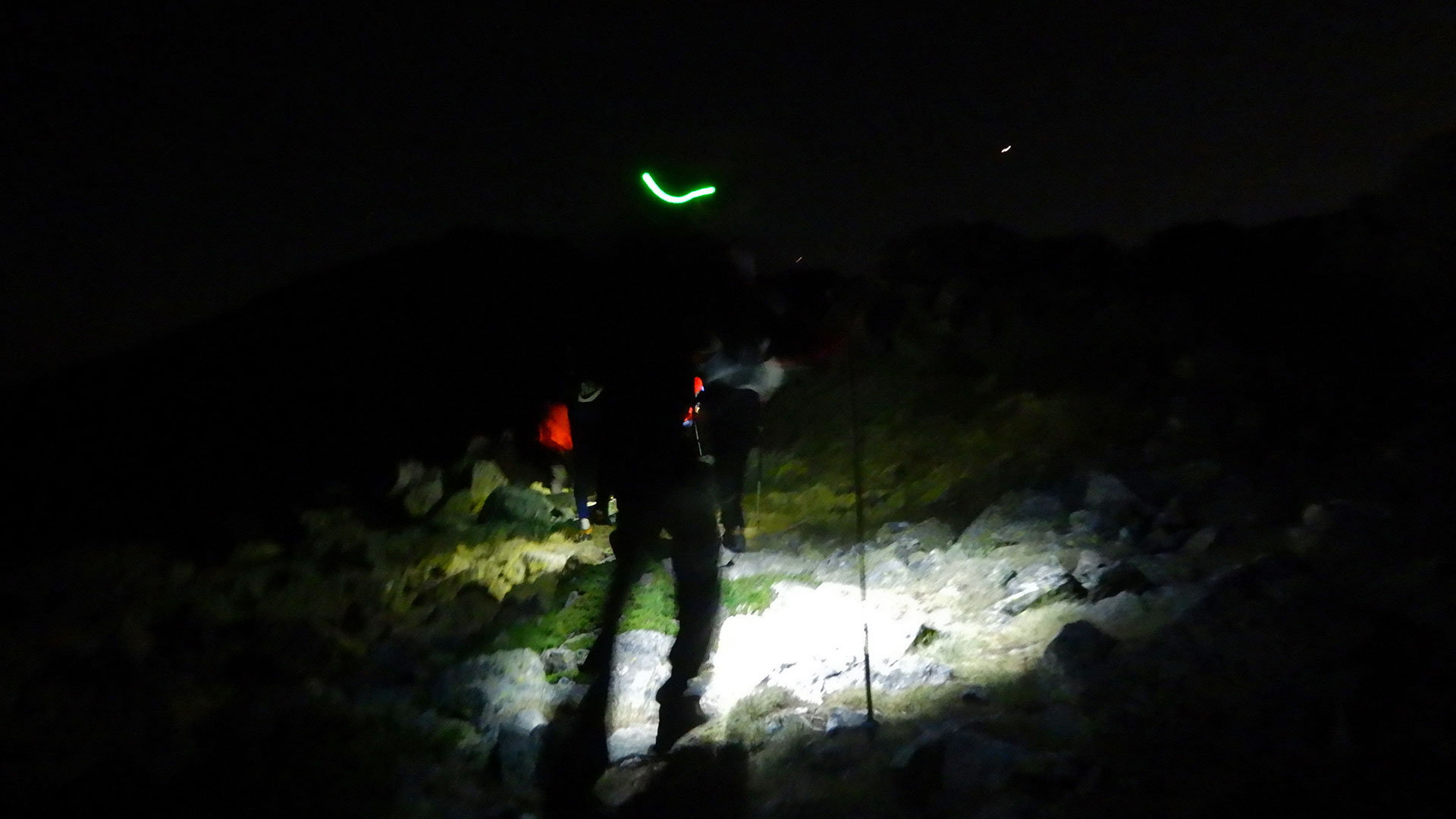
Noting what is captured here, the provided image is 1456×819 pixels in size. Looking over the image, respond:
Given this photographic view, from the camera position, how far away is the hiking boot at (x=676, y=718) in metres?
4.70

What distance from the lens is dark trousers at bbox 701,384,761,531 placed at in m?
6.19

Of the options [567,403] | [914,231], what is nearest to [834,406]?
[914,231]

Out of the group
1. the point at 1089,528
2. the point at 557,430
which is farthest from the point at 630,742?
the point at 557,430

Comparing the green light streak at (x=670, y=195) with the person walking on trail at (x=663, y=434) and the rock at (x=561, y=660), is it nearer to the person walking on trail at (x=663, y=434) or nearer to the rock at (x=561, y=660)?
the person walking on trail at (x=663, y=434)

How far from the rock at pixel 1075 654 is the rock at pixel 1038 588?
0.98m

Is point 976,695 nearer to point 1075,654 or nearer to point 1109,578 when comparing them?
point 1075,654

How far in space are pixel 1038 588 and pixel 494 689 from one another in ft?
10.8

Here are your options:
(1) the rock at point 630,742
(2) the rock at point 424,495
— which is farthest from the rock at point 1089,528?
(2) the rock at point 424,495

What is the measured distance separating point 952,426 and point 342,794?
28.1 feet

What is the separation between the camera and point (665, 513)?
5.10 metres

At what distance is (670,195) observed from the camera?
15.4 feet

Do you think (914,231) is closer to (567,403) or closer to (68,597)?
(567,403)

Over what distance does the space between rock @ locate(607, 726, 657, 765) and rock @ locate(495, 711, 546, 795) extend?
392 millimetres

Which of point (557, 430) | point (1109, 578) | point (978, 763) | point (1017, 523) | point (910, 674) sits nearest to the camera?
point (978, 763)
